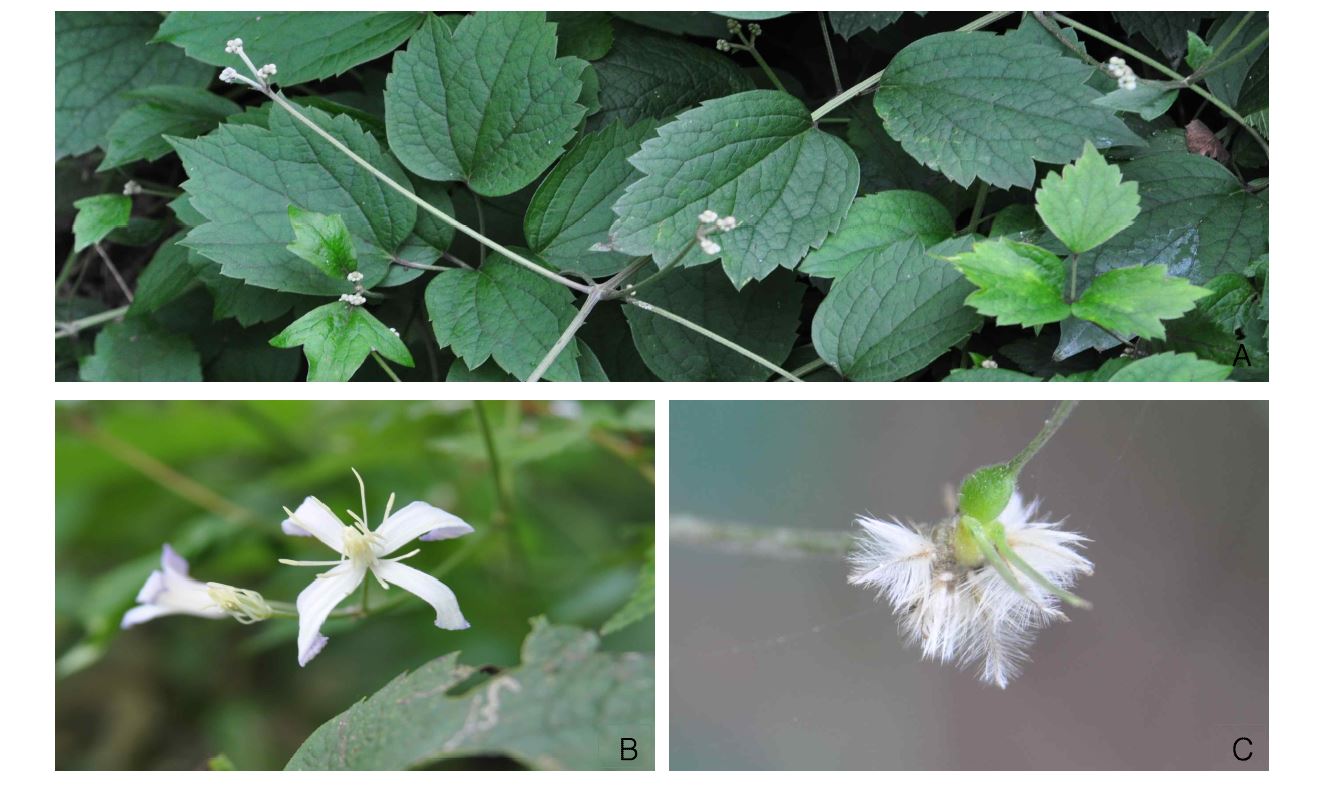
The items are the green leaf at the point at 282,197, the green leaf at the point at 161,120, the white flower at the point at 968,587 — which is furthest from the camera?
the green leaf at the point at 161,120

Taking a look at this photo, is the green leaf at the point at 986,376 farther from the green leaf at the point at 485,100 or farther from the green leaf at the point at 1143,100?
the green leaf at the point at 485,100

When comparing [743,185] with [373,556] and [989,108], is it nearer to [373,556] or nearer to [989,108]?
[989,108]

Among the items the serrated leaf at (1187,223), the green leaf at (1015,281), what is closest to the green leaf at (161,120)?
the green leaf at (1015,281)

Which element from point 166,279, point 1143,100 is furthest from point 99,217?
point 1143,100

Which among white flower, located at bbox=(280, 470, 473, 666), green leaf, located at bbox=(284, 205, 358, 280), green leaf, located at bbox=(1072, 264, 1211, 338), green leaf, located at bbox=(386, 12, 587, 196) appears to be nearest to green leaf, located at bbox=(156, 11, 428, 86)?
green leaf, located at bbox=(386, 12, 587, 196)

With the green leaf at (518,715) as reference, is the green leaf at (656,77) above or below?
above

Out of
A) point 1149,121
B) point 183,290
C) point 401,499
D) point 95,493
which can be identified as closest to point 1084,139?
point 1149,121
